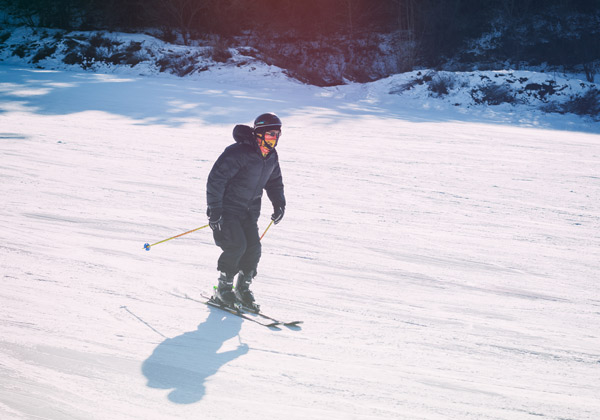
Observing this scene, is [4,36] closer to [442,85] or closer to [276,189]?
[442,85]

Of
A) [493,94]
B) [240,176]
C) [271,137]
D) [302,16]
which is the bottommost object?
[240,176]

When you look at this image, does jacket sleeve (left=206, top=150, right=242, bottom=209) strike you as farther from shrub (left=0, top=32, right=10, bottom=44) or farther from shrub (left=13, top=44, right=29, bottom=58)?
shrub (left=0, top=32, right=10, bottom=44)

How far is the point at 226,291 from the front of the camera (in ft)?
13.7

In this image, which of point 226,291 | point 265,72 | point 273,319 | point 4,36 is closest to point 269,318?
point 273,319

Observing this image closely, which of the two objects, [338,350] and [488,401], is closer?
[488,401]

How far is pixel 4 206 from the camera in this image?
626 cm

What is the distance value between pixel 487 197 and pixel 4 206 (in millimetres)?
6429

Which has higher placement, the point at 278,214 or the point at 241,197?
the point at 241,197

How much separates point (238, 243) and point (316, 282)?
3.69 ft

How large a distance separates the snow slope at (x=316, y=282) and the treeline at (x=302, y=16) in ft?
50.3

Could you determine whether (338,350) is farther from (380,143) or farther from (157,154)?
(380,143)

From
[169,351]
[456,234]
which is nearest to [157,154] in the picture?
[456,234]

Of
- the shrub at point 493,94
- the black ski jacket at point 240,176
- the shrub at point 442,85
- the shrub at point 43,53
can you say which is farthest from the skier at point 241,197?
the shrub at point 43,53

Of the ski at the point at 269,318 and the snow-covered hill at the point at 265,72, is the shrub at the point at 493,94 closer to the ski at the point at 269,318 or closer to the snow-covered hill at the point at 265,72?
the snow-covered hill at the point at 265,72
